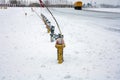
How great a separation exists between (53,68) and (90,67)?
3.61 feet

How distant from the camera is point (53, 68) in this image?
22.8ft

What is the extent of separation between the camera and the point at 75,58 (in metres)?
7.96

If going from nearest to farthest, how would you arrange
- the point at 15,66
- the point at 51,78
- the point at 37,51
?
1. the point at 51,78
2. the point at 15,66
3. the point at 37,51

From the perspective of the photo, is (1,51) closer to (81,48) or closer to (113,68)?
(81,48)

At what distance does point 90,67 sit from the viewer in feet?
22.5

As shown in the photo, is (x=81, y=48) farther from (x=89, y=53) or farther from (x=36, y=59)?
(x=36, y=59)

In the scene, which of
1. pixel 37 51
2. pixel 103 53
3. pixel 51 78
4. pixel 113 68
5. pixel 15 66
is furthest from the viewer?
pixel 37 51

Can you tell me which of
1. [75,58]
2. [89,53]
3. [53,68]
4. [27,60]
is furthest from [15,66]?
[89,53]

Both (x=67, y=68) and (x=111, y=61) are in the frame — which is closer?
(x=67, y=68)

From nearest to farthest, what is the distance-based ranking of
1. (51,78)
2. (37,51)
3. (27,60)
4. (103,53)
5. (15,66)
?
(51,78) < (15,66) < (27,60) < (103,53) < (37,51)

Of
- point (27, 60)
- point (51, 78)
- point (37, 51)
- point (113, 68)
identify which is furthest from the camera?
point (37, 51)

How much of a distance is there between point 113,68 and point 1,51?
15.9ft

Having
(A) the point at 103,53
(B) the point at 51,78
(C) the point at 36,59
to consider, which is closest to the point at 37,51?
(C) the point at 36,59

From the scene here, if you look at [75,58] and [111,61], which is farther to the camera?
[75,58]
